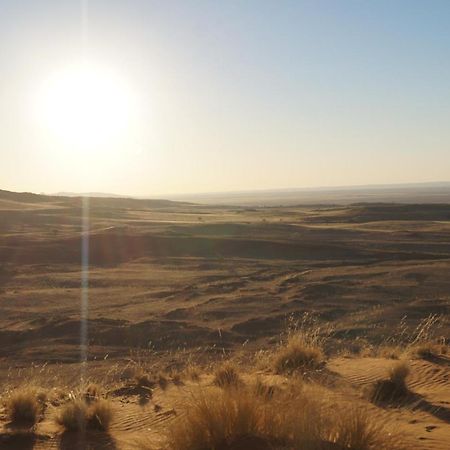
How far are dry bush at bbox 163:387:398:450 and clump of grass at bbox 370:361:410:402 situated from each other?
2830 millimetres

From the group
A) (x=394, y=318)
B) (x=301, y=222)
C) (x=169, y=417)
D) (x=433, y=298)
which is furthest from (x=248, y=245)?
(x=169, y=417)

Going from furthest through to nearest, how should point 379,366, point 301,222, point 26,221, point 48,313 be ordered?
point 301,222 < point 26,221 < point 48,313 < point 379,366

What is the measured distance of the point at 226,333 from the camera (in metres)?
18.6

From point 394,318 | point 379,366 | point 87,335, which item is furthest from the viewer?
point 394,318

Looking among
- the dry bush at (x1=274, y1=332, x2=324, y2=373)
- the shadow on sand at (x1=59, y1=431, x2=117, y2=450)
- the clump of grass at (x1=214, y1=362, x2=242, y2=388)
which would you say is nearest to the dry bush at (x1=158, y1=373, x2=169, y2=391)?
the clump of grass at (x1=214, y1=362, x2=242, y2=388)

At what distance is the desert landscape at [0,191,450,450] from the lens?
7484mm

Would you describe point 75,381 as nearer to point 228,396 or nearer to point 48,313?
point 228,396

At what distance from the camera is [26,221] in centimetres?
6338

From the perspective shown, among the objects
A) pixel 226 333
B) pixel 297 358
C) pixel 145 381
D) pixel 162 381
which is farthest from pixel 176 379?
pixel 226 333

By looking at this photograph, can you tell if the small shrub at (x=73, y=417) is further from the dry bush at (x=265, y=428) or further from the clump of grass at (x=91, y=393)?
the dry bush at (x=265, y=428)

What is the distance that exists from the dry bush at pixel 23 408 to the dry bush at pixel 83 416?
594mm

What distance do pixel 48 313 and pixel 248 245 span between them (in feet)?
72.5

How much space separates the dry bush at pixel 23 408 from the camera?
8.29m

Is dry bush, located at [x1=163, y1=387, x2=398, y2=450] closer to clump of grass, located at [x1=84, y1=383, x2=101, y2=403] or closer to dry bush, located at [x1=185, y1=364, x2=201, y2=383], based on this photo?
clump of grass, located at [x1=84, y1=383, x2=101, y2=403]
